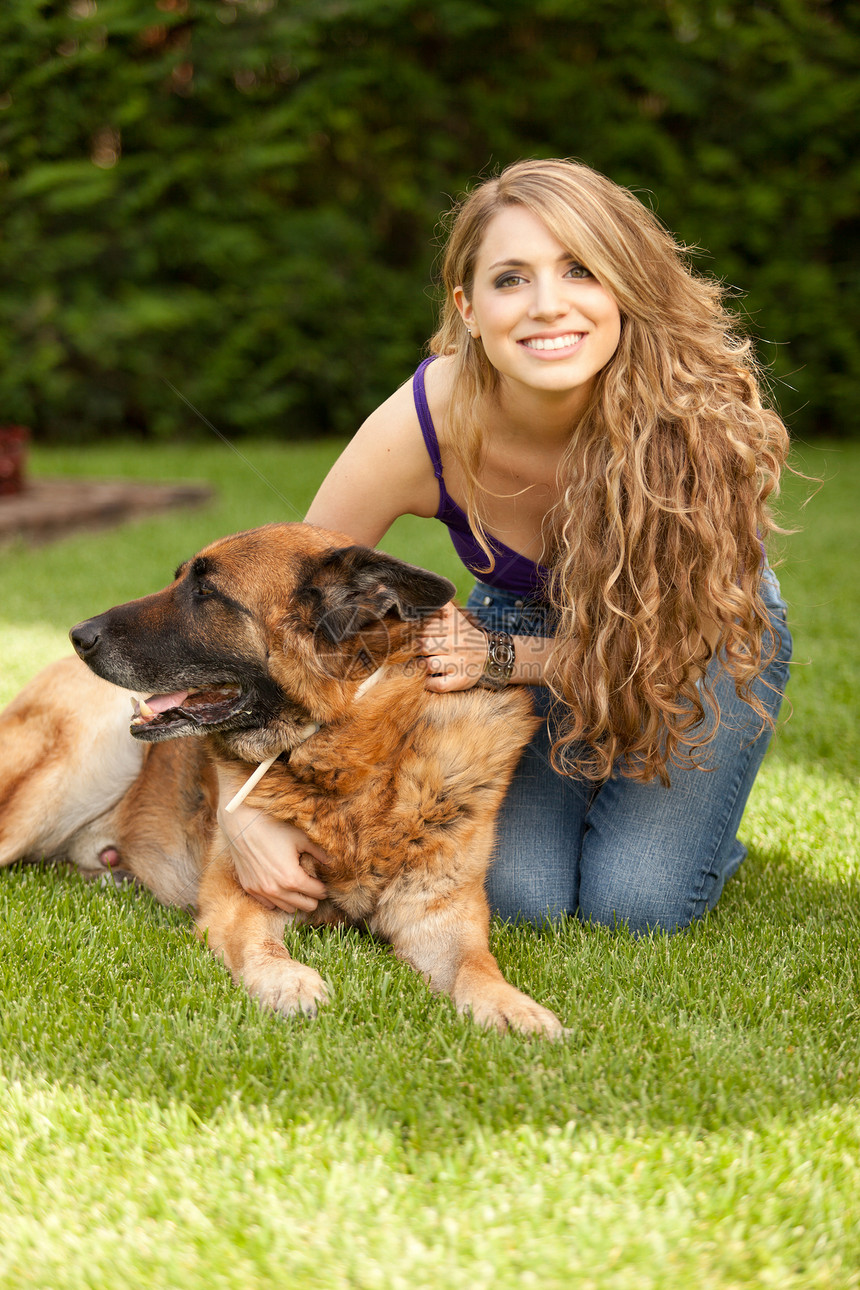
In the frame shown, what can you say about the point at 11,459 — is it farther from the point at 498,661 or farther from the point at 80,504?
the point at 498,661

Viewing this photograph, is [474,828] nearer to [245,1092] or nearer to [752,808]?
[245,1092]

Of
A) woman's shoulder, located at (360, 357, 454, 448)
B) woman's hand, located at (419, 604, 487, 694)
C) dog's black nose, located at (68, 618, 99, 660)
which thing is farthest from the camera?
woman's shoulder, located at (360, 357, 454, 448)

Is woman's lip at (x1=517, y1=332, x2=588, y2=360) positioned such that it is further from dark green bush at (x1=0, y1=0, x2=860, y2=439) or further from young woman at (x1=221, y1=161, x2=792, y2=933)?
dark green bush at (x1=0, y1=0, x2=860, y2=439)

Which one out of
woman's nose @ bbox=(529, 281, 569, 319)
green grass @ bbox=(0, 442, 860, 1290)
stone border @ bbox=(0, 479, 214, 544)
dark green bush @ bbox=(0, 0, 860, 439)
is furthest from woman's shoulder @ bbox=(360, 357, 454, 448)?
dark green bush @ bbox=(0, 0, 860, 439)

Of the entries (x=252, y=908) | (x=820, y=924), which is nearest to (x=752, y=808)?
(x=820, y=924)

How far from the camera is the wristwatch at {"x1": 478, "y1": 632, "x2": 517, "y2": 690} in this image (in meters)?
2.76

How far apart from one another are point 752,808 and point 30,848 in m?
2.19

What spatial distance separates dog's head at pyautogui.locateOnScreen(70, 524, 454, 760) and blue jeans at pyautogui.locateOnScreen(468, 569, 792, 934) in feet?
2.31

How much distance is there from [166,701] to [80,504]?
17.8ft

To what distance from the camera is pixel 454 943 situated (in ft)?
7.68

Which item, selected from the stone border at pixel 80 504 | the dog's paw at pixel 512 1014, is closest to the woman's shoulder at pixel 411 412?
the dog's paw at pixel 512 1014

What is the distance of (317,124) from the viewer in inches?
436

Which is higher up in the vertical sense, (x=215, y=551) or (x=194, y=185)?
(x=215, y=551)

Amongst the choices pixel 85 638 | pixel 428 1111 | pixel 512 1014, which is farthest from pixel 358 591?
pixel 428 1111
